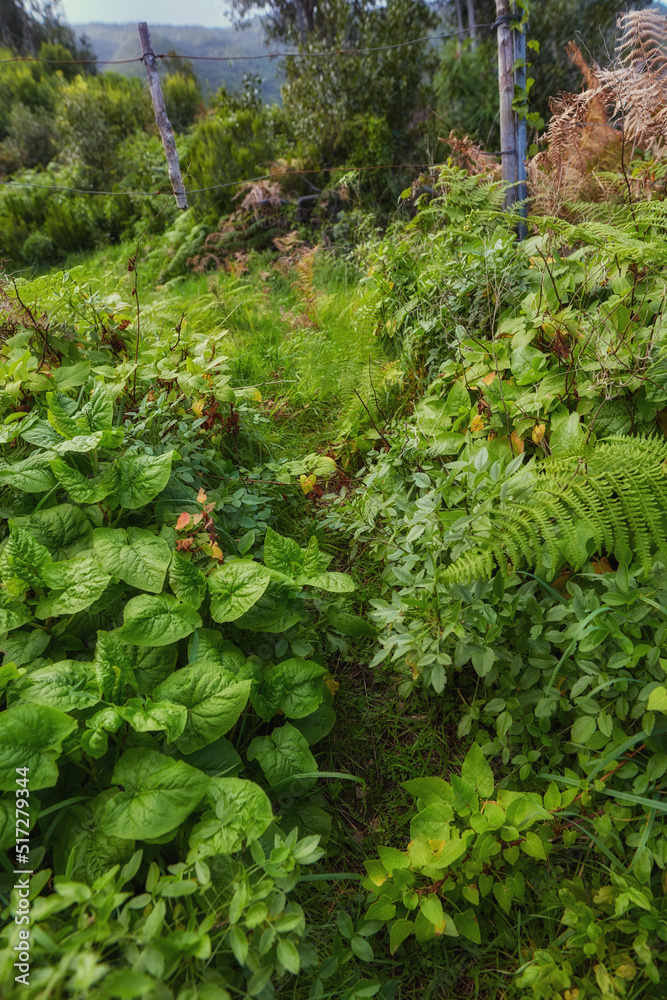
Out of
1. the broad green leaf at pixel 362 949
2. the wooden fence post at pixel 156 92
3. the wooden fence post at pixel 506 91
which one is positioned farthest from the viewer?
the wooden fence post at pixel 156 92

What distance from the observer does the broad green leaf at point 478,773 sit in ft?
4.08

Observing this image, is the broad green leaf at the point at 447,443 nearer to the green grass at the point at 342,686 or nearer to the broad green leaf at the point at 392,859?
the green grass at the point at 342,686

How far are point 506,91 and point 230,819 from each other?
3208 mm

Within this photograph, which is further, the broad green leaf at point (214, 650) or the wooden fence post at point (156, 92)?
the wooden fence post at point (156, 92)

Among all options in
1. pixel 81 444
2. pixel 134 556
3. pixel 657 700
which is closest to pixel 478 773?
pixel 657 700

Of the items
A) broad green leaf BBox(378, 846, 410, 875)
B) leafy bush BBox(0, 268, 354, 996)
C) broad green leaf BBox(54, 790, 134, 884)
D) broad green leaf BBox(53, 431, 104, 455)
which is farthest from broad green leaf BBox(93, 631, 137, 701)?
broad green leaf BBox(378, 846, 410, 875)

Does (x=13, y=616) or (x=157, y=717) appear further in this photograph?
(x=13, y=616)

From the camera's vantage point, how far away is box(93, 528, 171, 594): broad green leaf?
1.38 metres

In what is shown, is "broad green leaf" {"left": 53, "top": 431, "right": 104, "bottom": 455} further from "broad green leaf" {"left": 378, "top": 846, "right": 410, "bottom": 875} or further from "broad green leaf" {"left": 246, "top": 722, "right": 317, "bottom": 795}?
"broad green leaf" {"left": 378, "top": 846, "right": 410, "bottom": 875}

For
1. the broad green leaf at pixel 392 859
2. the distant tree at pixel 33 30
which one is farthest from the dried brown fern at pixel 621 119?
the distant tree at pixel 33 30

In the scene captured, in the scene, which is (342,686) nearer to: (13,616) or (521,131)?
(13,616)

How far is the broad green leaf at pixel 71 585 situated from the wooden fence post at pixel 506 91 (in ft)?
8.14

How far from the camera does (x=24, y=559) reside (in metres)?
1.37

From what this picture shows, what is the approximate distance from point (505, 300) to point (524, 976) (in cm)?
195
